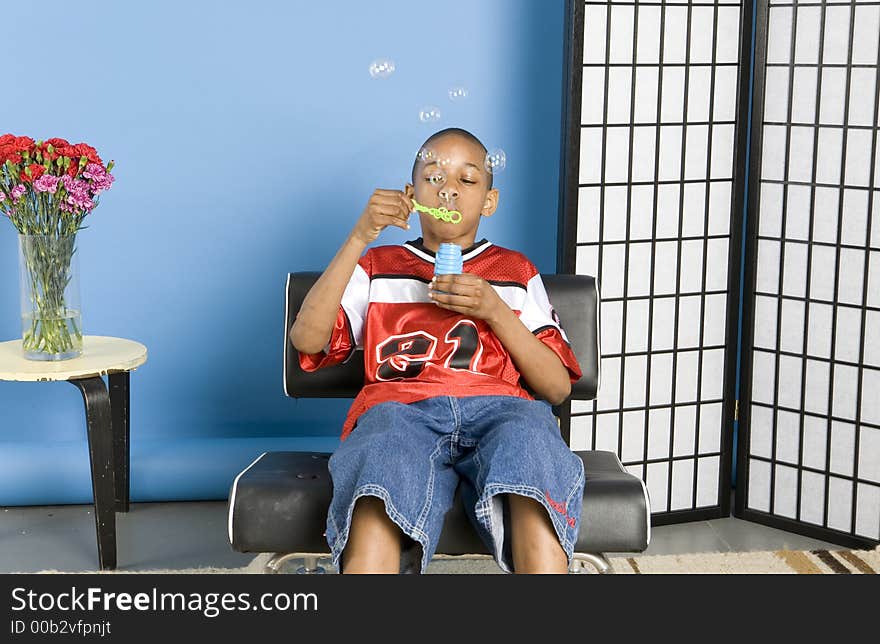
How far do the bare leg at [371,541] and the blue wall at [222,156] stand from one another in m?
1.44

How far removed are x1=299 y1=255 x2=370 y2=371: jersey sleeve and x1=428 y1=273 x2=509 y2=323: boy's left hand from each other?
255 mm

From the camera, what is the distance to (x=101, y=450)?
125 inches

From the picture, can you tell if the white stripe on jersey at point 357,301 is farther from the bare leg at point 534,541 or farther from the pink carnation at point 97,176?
the pink carnation at point 97,176

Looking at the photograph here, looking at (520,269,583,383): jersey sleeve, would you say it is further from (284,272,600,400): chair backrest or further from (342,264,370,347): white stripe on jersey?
(342,264,370,347): white stripe on jersey

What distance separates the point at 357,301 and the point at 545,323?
465mm

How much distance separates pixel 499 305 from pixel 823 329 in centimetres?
138

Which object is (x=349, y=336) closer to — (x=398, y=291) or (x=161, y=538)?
(x=398, y=291)

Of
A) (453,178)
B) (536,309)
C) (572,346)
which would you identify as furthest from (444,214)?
(572,346)

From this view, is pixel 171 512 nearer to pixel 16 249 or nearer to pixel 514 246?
pixel 16 249

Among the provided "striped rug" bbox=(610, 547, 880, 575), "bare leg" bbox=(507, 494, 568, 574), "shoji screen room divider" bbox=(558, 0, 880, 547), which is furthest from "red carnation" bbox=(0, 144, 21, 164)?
"striped rug" bbox=(610, 547, 880, 575)

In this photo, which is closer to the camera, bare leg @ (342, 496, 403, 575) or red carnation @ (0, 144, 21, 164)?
bare leg @ (342, 496, 403, 575)

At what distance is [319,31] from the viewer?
366cm

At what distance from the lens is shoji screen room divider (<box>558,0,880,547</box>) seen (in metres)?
3.42

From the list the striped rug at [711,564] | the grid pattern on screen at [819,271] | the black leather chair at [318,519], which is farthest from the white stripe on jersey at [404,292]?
the grid pattern on screen at [819,271]
